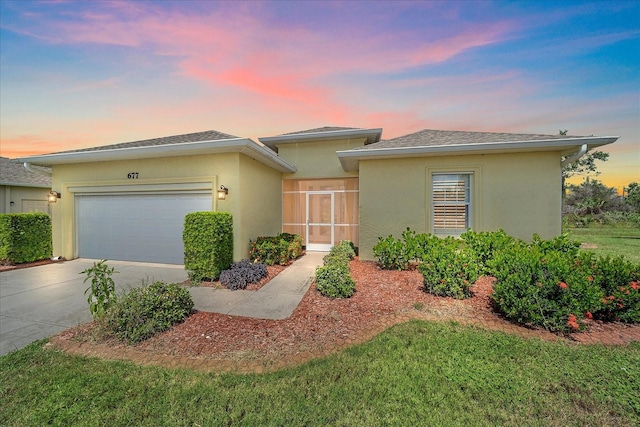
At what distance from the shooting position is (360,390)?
2.38 metres

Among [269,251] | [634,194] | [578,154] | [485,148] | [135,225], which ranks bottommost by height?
[269,251]

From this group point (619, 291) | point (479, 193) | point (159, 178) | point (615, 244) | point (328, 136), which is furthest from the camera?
point (615, 244)

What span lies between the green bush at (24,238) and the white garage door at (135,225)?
94 cm

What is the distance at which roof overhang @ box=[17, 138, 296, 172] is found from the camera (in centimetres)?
664

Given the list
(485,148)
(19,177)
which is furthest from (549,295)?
(19,177)

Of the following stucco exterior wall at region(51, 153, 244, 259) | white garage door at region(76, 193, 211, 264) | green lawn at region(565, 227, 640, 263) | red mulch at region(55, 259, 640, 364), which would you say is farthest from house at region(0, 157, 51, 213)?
green lawn at region(565, 227, 640, 263)

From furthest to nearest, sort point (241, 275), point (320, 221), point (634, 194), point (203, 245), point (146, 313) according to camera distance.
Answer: point (634, 194), point (320, 221), point (203, 245), point (241, 275), point (146, 313)

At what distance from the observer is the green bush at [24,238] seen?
311 inches

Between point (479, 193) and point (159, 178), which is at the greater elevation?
point (159, 178)

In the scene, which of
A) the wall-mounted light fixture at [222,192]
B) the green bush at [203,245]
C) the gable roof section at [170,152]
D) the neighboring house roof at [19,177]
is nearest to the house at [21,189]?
the neighboring house roof at [19,177]

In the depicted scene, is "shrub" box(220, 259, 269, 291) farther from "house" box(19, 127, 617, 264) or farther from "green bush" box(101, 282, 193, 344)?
"green bush" box(101, 282, 193, 344)

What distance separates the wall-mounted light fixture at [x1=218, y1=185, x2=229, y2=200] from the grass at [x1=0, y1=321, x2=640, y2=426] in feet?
15.3

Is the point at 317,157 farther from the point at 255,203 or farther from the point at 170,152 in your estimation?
the point at 170,152

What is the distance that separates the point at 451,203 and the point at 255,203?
21.5 ft
